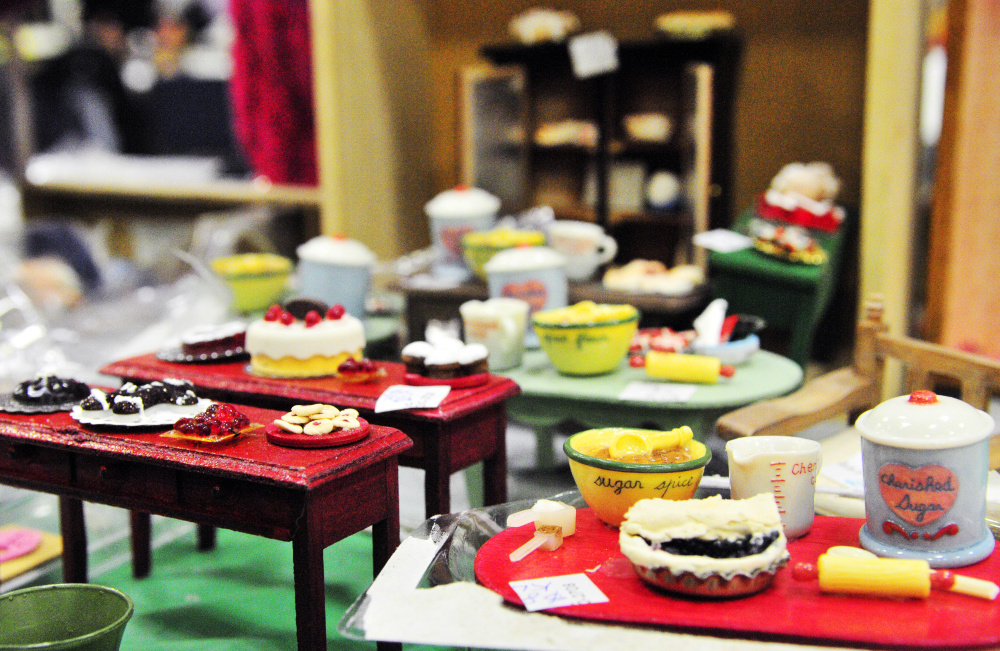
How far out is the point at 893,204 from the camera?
3.31 metres

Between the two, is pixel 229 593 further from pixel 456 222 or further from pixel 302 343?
pixel 456 222

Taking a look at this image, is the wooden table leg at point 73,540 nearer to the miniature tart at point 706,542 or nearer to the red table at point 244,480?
the red table at point 244,480

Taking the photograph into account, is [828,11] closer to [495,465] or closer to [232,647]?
[495,465]

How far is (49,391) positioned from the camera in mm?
2072

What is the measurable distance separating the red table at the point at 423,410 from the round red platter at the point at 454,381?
0.04ft

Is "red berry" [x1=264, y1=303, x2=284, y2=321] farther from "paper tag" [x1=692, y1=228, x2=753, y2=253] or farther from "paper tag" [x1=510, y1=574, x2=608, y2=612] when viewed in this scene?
"paper tag" [x1=692, y1=228, x2=753, y2=253]

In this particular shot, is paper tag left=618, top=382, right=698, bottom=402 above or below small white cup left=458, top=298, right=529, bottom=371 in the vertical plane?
below

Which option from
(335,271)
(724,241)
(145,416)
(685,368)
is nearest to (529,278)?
(685,368)

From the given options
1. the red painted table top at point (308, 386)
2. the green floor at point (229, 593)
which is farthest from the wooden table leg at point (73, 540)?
the red painted table top at point (308, 386)

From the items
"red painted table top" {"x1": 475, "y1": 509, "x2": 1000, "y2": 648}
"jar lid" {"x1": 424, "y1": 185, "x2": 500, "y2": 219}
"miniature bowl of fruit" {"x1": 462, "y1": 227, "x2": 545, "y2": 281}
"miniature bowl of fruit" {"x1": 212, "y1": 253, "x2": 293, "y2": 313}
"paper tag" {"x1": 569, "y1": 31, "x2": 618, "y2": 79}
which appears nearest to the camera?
"red painted table top" {"x1": 475, "y1": 509, "x2": 1000, "y2": 648}

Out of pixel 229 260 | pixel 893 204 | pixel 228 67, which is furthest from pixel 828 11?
pixel 228 67

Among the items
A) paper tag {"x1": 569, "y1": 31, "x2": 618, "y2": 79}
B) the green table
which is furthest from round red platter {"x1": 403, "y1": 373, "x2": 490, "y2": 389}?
paper tag {"x1": 569, "y1": 31, "x2": 618, "y2": 79}

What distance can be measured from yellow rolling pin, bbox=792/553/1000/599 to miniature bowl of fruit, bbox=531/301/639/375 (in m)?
1.18

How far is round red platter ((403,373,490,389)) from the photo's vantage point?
2.12 metres
